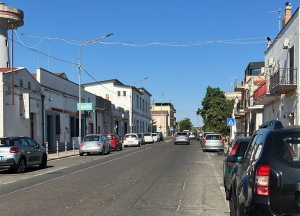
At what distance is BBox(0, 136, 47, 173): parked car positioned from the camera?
16.9 m

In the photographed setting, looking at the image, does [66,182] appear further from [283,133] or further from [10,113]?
[10,113]

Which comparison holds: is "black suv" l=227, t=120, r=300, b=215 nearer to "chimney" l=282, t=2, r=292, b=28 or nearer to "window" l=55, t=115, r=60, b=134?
"chimney" l=282, t=2, r=292, b=28

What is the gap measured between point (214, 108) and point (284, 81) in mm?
44920

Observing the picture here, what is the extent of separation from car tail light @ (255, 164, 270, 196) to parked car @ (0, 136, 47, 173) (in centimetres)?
1375

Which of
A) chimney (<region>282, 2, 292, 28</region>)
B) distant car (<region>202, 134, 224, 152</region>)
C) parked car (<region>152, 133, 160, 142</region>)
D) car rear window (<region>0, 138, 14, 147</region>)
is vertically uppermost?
chimney (<region>282, 2, 292, 28</region>)

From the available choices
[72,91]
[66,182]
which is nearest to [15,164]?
[66,182]

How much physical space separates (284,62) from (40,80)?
18.6 metres

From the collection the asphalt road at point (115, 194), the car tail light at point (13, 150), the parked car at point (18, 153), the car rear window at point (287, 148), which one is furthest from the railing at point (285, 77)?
the car rear window at point (287, 148)

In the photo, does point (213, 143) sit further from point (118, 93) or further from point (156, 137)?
point (118, 93)

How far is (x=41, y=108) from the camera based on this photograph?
33.1 m

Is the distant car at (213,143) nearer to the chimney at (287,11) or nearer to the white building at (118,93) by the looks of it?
the chimney at (287,11)

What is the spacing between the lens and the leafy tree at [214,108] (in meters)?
67.4

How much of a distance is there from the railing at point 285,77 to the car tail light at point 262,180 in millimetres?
20856

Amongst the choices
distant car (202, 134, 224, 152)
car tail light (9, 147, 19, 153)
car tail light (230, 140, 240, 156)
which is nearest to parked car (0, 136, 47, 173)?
car tail light (9, 147, 19, 153)
